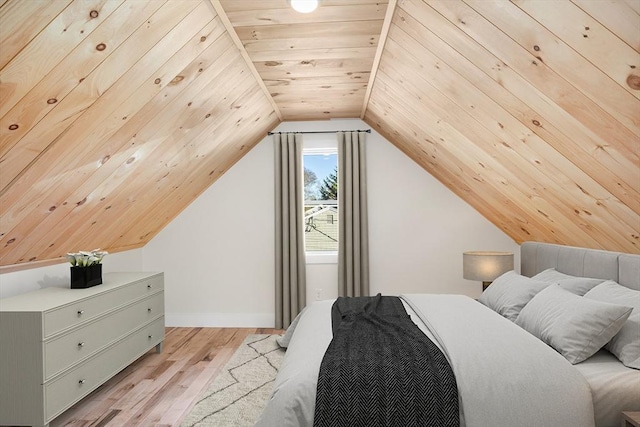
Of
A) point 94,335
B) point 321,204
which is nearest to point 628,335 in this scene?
point 94,335

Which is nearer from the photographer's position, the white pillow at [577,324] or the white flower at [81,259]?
the white pillow at [577,324]

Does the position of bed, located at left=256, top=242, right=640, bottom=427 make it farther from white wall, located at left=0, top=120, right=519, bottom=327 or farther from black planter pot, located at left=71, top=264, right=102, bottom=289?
white wall, located at left=0, top=120, right=519, bottom=327

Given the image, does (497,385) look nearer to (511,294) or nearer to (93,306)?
(511,294)

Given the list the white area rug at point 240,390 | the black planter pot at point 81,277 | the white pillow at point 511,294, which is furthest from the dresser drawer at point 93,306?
the white pillow at point 511,294

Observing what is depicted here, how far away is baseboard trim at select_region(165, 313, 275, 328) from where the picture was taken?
5.04 metres

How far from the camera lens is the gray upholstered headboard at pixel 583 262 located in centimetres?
258

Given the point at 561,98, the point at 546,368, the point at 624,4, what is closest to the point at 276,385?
the point at 546,368

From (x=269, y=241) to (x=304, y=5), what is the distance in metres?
3.14

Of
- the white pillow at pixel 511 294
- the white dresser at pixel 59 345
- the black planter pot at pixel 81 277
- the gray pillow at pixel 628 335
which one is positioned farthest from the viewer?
the black planter pot at pixel 81 277

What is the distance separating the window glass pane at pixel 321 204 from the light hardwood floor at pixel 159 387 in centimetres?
139

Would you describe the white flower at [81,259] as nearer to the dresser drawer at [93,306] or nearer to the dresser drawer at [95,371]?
the dresser drawer at [93,306]

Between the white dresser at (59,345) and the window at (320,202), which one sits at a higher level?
the window at (320,202)

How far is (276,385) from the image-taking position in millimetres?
2061

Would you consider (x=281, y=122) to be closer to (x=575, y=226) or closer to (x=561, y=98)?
(x=575, y=226)
